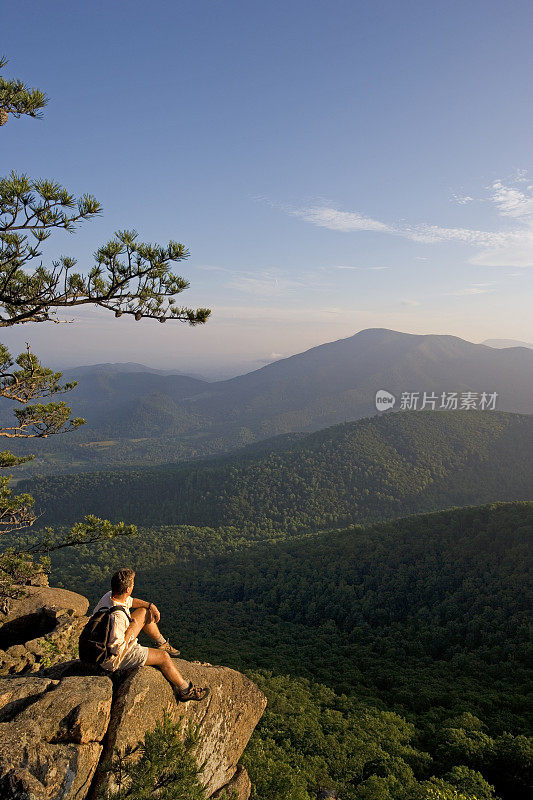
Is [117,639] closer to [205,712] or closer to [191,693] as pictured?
[191,693]

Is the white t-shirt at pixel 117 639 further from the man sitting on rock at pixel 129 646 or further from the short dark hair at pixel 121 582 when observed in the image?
the short dark hair at pixel 121 582

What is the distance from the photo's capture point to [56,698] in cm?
663

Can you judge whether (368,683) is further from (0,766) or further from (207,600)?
(207,600)

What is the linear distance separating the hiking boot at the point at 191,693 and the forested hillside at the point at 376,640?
4839 mm

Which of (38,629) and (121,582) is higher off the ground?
(121,582)

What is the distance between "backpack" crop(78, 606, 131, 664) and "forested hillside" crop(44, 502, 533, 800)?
285 inches

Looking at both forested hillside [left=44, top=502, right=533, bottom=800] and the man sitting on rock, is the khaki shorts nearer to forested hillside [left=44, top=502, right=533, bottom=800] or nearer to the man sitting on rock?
the man sitting on rock

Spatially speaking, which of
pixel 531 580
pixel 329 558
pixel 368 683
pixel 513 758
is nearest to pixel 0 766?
pixel 513 758

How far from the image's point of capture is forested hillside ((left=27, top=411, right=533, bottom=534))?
386 ft

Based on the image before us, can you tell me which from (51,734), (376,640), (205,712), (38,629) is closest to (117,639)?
(51,734)

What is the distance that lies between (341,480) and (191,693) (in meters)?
127

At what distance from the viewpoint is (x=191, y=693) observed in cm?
797

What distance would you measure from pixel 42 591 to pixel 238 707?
1246cm

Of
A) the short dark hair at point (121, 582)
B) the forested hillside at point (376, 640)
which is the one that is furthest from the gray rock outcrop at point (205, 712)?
the forested hillside at point (376, 640)
